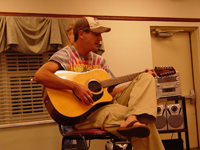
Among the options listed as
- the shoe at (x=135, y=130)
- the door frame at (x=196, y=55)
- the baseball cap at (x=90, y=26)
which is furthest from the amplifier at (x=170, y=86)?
the shoe at (x=135, y=130)

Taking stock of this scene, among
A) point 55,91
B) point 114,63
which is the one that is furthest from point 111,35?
point 55,91

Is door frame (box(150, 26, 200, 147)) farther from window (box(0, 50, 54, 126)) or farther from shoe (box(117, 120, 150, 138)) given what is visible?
shoe (box(117, 120, 150, 138))

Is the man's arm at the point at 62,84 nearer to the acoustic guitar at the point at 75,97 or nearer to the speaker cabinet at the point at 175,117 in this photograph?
the acoustic guitar at the point at 75,97

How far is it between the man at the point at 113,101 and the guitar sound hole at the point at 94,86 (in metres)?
0.10

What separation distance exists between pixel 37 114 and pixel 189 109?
2439mm

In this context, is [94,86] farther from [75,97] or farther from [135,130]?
[135,130]

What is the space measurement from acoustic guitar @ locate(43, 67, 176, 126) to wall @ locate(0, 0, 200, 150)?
57.7 inches

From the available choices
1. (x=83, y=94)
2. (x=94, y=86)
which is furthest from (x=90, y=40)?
(x=83, y=94)

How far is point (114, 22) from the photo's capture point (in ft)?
10.0

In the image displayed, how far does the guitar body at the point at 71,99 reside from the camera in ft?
4.22

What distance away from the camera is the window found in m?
2.61

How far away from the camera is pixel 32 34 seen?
2588 mm

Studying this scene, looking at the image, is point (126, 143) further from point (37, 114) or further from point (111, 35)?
point (111, 35)

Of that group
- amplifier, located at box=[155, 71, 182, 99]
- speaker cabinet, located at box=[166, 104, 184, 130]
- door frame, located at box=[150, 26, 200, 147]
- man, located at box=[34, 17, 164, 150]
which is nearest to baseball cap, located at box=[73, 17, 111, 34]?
man, located at box=[34, 17, 164, 150]
